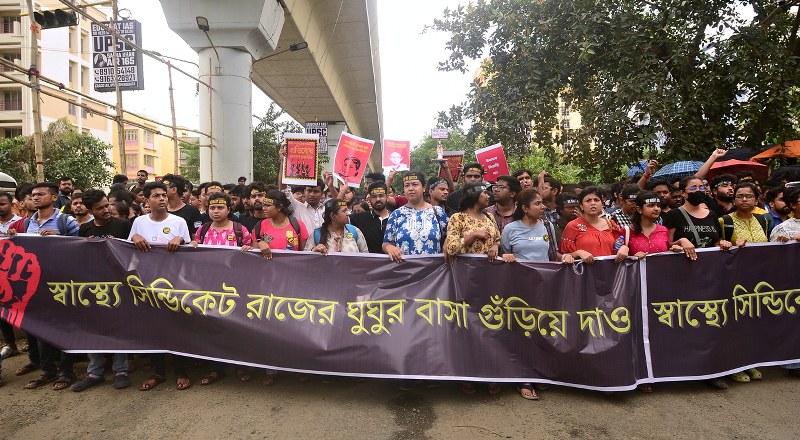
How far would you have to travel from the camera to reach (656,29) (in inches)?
317

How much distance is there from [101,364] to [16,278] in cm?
106

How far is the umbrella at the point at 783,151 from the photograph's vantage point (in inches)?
345

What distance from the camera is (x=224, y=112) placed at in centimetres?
1171

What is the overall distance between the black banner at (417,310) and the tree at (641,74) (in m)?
4.34

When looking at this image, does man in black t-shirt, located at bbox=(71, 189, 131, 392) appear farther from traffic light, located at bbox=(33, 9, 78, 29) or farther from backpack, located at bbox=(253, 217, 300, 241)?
traffic light, located at bbox=(33, 9, 78, 29)

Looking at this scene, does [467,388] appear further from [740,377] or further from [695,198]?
[695,198]

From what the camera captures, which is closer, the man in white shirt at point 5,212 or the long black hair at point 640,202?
the long black hair at point 640,202

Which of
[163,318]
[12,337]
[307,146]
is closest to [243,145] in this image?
[307,146]

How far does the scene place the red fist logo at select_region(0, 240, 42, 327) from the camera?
14.1ft

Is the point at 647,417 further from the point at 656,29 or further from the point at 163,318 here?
the point at 656,29

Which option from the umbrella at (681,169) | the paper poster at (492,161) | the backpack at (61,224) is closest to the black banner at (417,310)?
the backpack at (61,224)

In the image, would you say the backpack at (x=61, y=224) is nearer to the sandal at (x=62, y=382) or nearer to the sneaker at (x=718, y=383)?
the sandal at (x=62, y=382)

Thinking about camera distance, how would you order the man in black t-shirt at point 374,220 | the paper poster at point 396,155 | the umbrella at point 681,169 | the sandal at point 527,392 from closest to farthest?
the sandal at point 527,392 → the man in black t-shirt at point 374,220 → the paper poster at point 396,155 → the umbrella at point 681,169

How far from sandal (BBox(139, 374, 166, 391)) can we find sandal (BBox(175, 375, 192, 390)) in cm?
16
